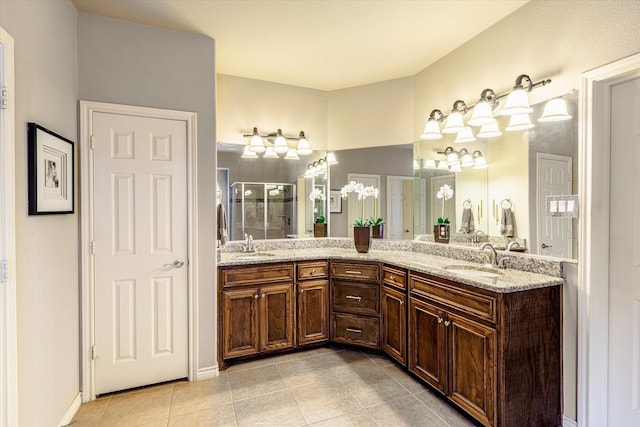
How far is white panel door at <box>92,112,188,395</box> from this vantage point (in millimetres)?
2453

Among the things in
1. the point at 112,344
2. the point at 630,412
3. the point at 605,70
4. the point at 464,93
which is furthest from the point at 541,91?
the point at 112,344

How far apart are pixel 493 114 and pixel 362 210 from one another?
1600 mm

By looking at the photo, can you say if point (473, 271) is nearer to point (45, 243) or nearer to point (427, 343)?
point (427, 343)

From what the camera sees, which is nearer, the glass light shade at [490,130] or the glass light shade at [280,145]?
the glass light shade at [490,130]

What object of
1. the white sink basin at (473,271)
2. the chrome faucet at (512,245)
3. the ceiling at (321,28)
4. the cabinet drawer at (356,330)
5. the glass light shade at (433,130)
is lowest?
the cabinet drawer at (356,330)

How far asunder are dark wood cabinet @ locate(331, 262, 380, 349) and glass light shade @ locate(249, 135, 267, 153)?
1.39 m

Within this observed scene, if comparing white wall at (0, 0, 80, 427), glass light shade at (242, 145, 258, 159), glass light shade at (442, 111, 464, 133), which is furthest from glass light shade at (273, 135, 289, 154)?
white wall at (0, 0, 80, 427)

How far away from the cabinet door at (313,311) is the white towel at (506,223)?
1.57m

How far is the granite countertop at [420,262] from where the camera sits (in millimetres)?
1973

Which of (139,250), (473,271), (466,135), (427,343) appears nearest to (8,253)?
(139,250)

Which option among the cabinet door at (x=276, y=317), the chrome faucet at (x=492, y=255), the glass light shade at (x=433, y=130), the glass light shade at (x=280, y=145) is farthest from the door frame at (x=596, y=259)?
the glass light shade at (x=280, y=145)

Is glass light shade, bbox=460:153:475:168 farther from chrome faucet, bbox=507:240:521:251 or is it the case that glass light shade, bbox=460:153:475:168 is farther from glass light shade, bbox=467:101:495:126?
chrome faucet, bbox=507:240:521:251

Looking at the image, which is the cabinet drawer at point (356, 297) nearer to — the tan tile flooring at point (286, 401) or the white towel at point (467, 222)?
the tan tile flooring at point (286, 401)

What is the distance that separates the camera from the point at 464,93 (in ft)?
9.43
